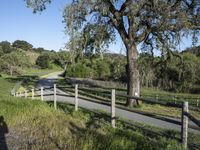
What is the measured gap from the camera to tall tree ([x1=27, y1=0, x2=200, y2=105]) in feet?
71.7

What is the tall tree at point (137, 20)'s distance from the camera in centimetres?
2186

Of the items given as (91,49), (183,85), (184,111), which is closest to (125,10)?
(91,49)

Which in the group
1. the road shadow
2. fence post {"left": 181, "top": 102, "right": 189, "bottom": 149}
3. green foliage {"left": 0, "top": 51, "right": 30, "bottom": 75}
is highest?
green foliage {"left": 0, "top": 51, "right": 30, "bottom": 75}

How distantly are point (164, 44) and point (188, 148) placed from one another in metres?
18.8

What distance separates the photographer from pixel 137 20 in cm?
2375

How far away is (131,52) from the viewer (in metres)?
25.8

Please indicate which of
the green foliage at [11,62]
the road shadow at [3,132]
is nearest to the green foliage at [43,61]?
the green foliage at [11,62]

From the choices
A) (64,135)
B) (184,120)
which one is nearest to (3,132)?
(64,135)

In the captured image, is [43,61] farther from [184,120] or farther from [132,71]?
[184,120]

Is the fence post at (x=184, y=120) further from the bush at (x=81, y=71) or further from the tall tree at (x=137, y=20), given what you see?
the bush at (x=81, y=71)

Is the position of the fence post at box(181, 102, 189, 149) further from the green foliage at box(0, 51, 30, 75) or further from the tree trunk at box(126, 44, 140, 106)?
the green foliage at box(0, 51, 30, 75)

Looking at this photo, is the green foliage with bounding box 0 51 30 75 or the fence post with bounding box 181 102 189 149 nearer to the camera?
the fence post with bounding box 181 102 189 149

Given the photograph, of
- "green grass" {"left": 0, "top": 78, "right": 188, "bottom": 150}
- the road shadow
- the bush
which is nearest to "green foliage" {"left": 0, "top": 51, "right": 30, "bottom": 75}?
the bush

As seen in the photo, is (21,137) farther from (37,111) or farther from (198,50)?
(198,50)
